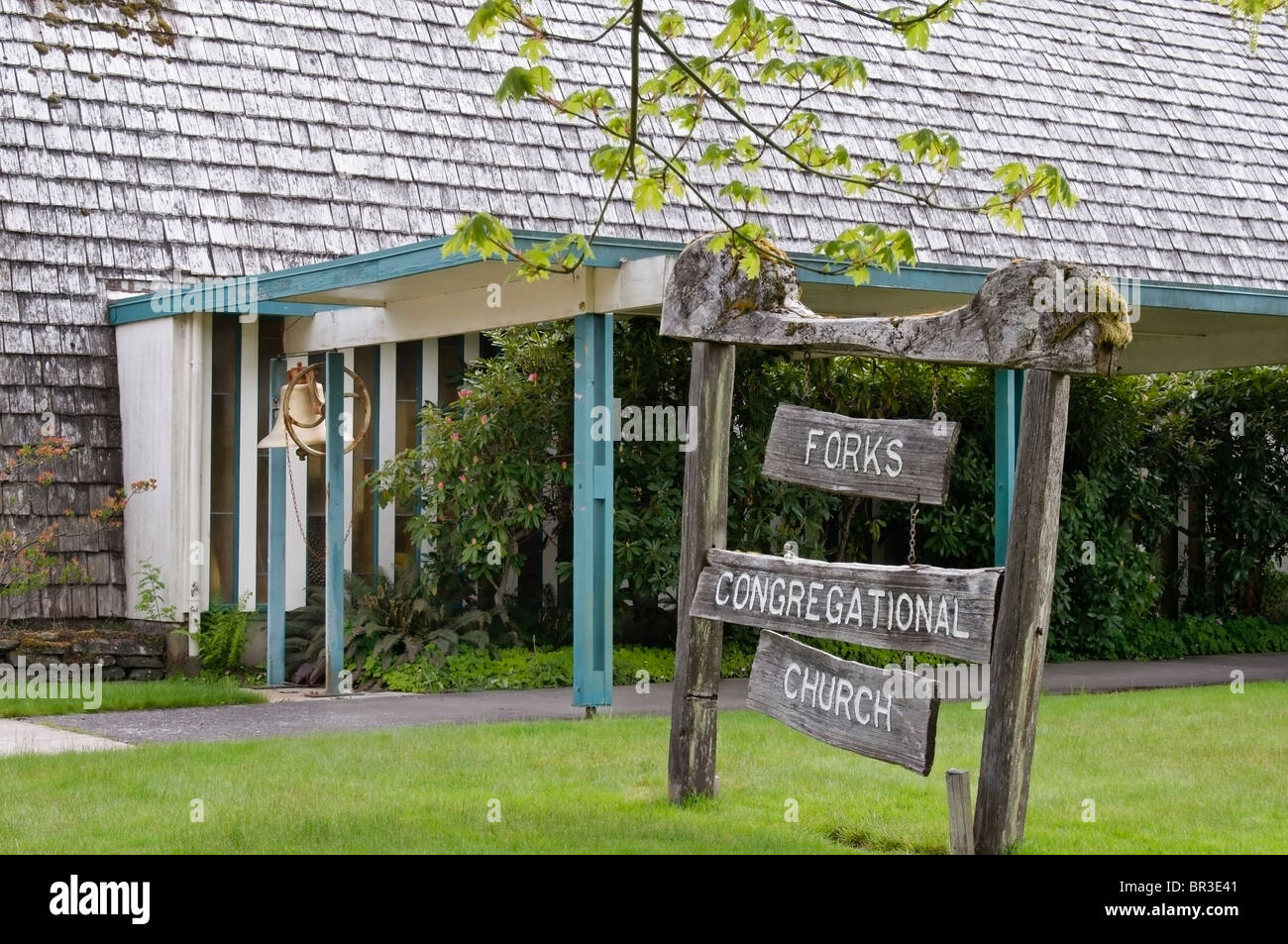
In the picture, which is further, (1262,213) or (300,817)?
(1262,213)

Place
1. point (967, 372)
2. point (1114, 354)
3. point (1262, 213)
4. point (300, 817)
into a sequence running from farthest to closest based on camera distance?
1. point (1262, 213)
2. point (967, 372)
3. point (300, 817)
4. point (1114, 354)

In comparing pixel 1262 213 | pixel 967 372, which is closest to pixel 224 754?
pixel 967 372

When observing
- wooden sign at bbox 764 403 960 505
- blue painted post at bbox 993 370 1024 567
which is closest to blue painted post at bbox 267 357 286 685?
blue painted post at bbox 993 370 1024 567

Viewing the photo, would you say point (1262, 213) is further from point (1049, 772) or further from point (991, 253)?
point (1049, 772)

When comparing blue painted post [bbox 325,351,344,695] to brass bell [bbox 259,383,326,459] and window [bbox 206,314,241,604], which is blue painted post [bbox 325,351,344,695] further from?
window [bbox 206,314,241,604]

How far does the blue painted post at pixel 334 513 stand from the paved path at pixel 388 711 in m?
0.54

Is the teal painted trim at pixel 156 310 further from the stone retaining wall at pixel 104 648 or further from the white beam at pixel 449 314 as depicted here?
the stone retaining wall at pixel 104 648

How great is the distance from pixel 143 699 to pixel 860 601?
6148 millimetres

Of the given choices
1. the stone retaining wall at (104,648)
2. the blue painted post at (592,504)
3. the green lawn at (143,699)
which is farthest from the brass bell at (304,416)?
the blue painted post at (592,504)

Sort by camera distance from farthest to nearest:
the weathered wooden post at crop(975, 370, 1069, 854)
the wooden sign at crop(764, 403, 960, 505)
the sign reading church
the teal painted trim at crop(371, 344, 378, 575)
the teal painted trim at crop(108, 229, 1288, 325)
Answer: the teal painted trim at crop(371, 344, 378, 575) → the teal painted trim at crop(108, 229, 1288, 325) → the wooden sign at crop(764, 403, 960, 505) → the sign reading church → the weathered wooden post at crop(975, 370, 1069, 854)

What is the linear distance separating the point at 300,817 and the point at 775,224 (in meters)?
9.47

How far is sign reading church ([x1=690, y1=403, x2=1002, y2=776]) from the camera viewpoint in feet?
19.2

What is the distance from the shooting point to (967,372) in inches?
563

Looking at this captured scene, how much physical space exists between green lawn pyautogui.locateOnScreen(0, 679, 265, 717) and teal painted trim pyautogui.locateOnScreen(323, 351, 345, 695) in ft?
2.35
